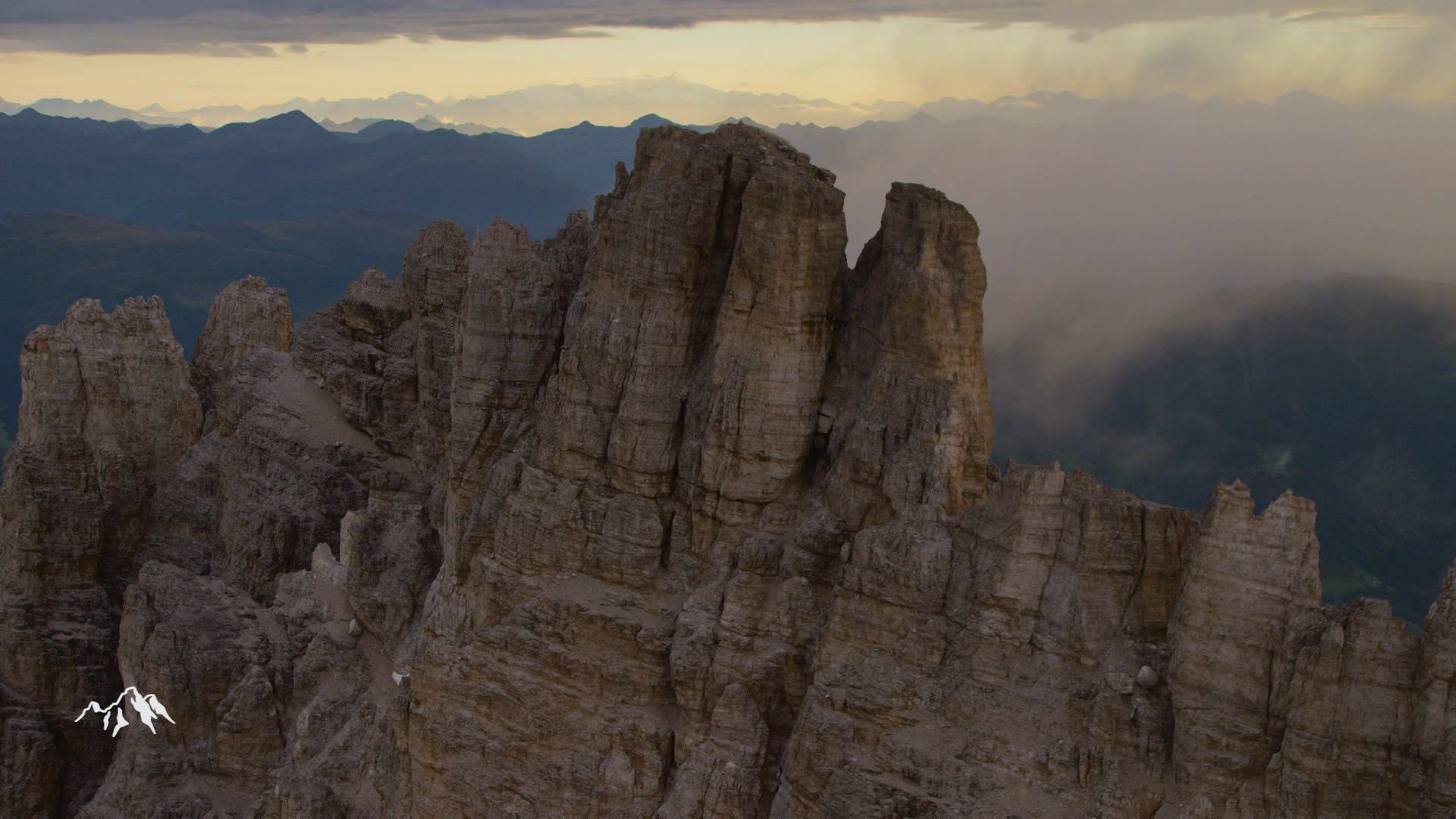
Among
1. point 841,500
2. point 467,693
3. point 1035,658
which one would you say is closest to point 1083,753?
point 1035,658

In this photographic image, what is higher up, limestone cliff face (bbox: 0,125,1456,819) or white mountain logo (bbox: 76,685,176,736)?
limestone cliff face (bbox: 0,125,1456,819)

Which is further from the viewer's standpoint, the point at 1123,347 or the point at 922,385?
the point at 1123,347

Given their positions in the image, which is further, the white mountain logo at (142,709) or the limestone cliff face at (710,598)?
the white mountain logo at (142,709)

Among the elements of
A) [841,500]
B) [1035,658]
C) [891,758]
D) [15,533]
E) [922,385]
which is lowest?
[15,533]

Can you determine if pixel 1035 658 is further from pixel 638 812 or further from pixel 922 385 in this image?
pixel 638 812

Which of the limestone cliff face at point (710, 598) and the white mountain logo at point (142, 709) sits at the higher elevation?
the limestone cliff face at point (710, 598)

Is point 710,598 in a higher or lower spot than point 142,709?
higher

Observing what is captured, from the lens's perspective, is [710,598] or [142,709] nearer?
[710,598]

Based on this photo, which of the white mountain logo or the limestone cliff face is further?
the white mountain logo
